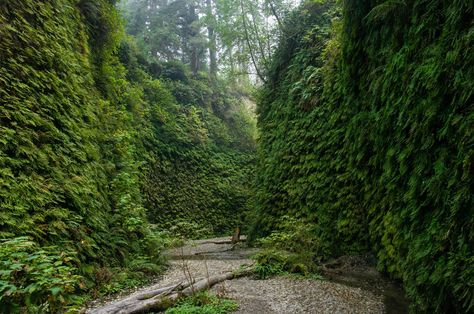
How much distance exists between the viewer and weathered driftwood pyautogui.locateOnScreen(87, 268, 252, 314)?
4246 mm

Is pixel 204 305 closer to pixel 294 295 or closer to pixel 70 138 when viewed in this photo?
pixel 294 295

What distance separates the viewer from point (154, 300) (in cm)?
456

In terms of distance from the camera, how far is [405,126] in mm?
4492

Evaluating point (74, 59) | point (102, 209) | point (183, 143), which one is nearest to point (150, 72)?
point (183, 143)

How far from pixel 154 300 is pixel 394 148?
4.45 meters

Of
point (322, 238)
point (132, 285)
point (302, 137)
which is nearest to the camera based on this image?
point (132, 285)

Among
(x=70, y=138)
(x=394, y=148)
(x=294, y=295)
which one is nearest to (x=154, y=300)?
(x=294, y=295)

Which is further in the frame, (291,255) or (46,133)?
(291,255)

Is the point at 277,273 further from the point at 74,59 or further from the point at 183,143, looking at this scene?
the point at 183,143

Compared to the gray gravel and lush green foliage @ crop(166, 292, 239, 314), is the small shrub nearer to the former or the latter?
lush green foliage @ crop(166, 292, 239, 314)

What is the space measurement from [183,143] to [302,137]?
9511mm

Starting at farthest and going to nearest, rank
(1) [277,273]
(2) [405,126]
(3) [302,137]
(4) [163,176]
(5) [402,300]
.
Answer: (4) [163,176] → (3) [302,137] → (1) [277,273] → (5) [402,300] → (2) [405,126]

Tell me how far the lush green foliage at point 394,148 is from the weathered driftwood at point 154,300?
3.32m

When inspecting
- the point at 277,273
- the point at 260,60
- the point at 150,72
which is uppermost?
the point at 150,72
